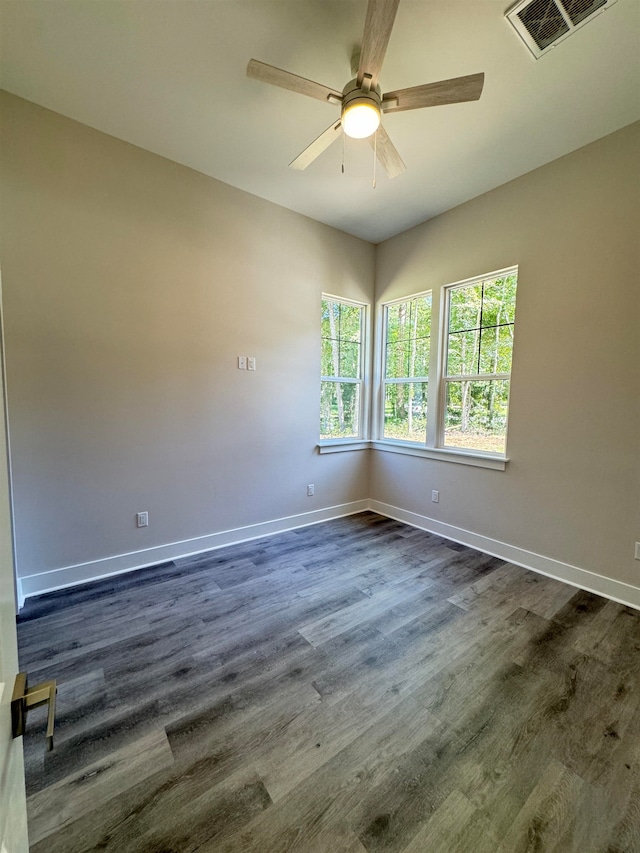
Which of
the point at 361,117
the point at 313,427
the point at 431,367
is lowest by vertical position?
the point at 313,427

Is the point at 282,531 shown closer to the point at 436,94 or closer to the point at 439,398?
the point at 439,398

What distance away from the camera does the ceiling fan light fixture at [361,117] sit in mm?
1562

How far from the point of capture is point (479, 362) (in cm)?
300

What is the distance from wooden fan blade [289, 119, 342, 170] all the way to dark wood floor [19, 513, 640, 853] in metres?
2.70

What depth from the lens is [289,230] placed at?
Result: 316 cm

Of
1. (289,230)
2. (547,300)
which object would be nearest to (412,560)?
(547,300)

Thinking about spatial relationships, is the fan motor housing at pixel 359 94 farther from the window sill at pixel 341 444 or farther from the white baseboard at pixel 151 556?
the white baseboard at pixel 151 556

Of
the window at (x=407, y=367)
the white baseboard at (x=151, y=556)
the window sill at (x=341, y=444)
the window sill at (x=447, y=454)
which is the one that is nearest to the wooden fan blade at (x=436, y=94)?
the window at (x=407, y=367)

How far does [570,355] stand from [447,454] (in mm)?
1247

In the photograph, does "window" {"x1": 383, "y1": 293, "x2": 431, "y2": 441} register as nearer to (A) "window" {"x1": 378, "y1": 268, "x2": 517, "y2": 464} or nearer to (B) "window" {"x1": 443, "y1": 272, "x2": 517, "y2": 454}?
(A) "window" {"x1": 378, "y1": 268, "x2": 517, "y2": 464}

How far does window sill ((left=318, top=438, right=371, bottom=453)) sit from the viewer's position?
11.8 feet

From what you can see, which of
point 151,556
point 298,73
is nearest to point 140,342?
point 151,556

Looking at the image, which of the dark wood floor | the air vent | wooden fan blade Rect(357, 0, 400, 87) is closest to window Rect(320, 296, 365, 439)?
the dark wood floor

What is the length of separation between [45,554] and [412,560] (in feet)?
8.63
